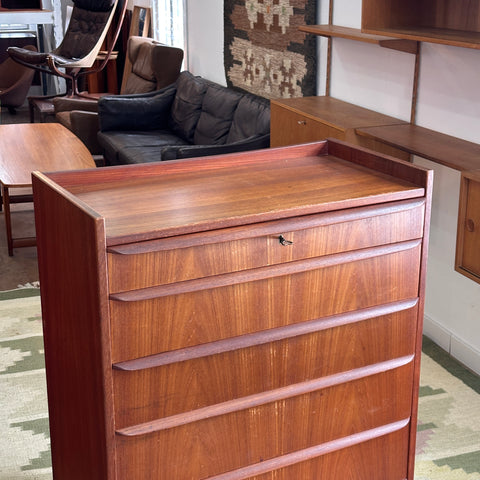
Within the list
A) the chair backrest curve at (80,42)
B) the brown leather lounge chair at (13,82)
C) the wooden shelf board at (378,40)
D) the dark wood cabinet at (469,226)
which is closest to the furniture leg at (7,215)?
the wooden shelf board at (378,40)

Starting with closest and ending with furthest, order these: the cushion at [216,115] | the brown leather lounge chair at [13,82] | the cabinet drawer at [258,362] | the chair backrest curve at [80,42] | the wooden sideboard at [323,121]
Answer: the cabinet drawer at [258,362]
the wooden sideboard at [323,121]
the cushion at [216,115]
the chair backrest curve at [80,42]
the brown leather lounge chair at [13,82]

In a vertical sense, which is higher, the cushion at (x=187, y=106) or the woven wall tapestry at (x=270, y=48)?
the woven wall tapestry at (x=270, y=48)

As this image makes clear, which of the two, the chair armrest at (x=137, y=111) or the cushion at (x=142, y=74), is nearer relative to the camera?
the chair armrest at (x=137, y=111)

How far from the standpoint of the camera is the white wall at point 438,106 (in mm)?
3318

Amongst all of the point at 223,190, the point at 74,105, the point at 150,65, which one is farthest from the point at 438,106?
the point at 74,105

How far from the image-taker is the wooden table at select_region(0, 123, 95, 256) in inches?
193

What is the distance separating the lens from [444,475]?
2768 millimetres

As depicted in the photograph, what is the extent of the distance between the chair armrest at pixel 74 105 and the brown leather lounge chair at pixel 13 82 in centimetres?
207

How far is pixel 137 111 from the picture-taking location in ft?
21.3

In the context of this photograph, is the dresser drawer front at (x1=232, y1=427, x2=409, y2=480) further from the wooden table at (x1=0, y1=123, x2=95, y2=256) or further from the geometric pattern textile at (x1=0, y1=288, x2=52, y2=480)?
the wooden table at (x1=0, y1=123, x2=95, y2=256)

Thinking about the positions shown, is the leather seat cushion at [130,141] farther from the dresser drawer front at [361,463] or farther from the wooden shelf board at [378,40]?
the dresser drawer front at [361,463]

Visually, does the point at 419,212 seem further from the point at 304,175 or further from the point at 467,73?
the point at 467,73

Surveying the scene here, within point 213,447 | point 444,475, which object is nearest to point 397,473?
point 444,475

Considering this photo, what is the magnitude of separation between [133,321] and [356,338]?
689 mm
